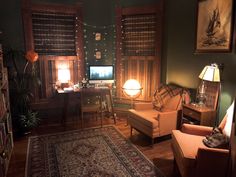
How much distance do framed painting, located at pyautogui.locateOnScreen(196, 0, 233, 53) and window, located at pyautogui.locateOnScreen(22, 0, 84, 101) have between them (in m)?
2.38

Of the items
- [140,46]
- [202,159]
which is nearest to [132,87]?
[140,46]

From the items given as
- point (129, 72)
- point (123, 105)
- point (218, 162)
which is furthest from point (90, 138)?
point (218, 162)

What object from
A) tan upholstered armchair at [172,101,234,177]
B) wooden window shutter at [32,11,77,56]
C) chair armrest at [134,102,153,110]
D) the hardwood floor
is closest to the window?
wooden window shutter at [32,11,77,56]

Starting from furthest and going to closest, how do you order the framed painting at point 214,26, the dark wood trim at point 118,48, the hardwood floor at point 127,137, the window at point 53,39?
the dark wood trim at point 118,48 < the window at point 53,39 < the framed painting at point 214,26 < the hardwood floor at point 127,137

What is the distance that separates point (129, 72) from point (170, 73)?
905mm

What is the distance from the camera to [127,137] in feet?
11.6

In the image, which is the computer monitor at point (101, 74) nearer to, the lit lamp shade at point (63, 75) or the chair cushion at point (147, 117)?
the lit lamp shade at point (63, 75)

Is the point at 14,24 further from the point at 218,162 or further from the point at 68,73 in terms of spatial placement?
Answer: the point at 218,162

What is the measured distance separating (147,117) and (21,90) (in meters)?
2.20

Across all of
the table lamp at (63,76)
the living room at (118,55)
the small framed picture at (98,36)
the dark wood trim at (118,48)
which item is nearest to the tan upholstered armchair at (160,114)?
the living room at (118,55)

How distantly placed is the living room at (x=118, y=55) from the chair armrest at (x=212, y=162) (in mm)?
791

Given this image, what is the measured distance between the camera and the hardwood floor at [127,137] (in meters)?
2.63

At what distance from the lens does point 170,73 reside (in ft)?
13.4

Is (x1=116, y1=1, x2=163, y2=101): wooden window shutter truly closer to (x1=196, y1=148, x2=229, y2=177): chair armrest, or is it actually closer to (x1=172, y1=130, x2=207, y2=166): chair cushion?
(x1=172, y1=130, x2=207, y2=166): chair cushion
